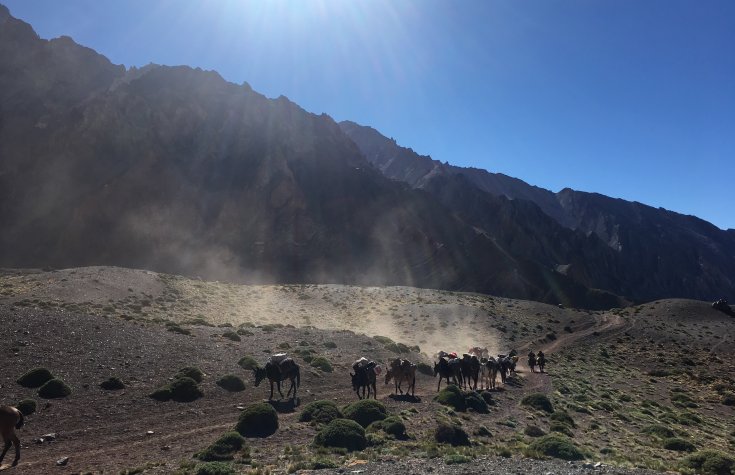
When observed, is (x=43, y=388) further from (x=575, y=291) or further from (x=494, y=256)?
(x=575, y=291)

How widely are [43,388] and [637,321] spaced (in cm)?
8234

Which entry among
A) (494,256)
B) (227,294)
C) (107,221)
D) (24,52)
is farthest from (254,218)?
(24,52)

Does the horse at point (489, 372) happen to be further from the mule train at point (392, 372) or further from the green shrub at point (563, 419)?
the green shrub at point (563, 419)

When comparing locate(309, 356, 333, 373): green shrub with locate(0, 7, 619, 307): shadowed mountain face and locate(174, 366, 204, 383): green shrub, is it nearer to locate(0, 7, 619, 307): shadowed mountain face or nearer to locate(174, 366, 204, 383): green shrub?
locate(174, 366, 204, 383): green shrub

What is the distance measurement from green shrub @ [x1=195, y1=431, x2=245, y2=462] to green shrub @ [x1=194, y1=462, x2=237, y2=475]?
1.19m

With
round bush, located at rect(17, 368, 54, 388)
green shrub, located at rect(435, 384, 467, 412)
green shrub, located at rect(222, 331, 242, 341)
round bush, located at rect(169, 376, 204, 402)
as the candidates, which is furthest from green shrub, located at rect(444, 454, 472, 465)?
green shrub, located at rect(222, 331, 242, 341)

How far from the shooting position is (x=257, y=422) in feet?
62.3

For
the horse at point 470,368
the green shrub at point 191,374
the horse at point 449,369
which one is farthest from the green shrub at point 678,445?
the green shrub at point 191,374

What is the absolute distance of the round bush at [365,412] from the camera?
2134 cm

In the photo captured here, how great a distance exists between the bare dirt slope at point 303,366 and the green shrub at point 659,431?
71 cm

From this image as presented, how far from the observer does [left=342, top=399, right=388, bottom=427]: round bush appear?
2134 centimetres

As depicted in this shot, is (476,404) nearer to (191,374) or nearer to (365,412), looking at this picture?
(365,412)

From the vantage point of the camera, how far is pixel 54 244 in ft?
330

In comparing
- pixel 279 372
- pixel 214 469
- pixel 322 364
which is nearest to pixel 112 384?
pixel 279 372
